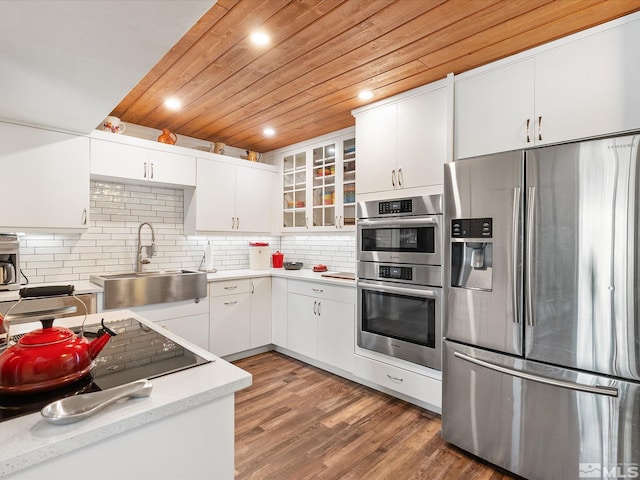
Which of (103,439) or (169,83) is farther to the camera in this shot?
(169,83)

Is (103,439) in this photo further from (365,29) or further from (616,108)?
(616,108)

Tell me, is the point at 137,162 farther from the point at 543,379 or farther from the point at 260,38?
the point at 543,379

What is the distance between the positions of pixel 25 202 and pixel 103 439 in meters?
2.55

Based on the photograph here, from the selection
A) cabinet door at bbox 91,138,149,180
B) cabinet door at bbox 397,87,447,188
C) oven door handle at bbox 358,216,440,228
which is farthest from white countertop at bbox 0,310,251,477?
cabinet door at bbox 91,138,149,180

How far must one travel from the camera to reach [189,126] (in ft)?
11.2

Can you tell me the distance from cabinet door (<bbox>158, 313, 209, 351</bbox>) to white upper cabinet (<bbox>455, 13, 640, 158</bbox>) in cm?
262

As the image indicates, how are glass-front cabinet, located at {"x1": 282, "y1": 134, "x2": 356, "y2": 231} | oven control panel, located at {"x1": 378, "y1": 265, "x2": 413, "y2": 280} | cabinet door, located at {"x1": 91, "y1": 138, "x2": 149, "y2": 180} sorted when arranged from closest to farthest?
oven control panel, located at {"x1": 378, "y1": 265, "x2": 413, "y2": 280} < cabinet door, located at {"x1": 91, "y1": 138, "x2": 149, "y2": 180} < glass-front cabinet, located at {"x1": 282, "y1": 134, "x2": 356, "y2": 231}

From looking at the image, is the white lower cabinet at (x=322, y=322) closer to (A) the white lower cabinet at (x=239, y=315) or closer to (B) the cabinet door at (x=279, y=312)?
(B) the cabinet door at (x=279, y=312)

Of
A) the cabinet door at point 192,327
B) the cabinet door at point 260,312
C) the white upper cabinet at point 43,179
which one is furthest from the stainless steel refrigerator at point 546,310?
the white upper cabinet at point 43,179

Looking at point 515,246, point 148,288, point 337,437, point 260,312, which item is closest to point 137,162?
point 148,288

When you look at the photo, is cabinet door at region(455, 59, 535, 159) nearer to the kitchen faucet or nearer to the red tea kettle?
the red tea kettle

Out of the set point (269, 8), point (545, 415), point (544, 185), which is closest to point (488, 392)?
point (545, 415)

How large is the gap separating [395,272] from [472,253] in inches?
26.8

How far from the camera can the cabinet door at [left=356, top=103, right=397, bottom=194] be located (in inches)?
105
